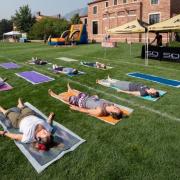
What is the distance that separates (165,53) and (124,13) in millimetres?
28071

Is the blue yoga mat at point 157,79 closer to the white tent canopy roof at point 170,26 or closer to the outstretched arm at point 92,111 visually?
the white tent canopy roof at point 170,26

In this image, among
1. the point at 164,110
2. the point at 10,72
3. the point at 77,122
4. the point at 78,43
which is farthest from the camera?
the point at 78,43

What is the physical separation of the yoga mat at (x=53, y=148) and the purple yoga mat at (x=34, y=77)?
15.1 ft

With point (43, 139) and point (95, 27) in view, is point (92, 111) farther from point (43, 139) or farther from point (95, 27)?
point (95, 27)

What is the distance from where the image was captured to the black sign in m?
15.4

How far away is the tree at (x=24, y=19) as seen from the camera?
2459 inches

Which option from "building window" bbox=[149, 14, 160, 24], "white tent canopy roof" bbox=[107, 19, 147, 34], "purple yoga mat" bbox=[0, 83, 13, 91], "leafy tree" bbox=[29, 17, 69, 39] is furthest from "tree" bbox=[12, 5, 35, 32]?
"purple yoga mat" bbox=[0, 83, 13, 91]

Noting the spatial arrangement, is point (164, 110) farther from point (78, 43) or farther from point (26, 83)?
point (78, 43)

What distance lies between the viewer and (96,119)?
5.93 meters

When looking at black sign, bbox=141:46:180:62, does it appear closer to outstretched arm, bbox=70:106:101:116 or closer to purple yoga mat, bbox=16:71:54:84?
purple yoga mat, bbox=16:71:54:84

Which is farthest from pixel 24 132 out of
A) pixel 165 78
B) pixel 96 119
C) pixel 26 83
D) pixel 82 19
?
pixel 82 19

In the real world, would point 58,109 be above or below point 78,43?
below

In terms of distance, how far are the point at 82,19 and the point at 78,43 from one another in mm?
33419

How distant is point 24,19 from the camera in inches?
2464
